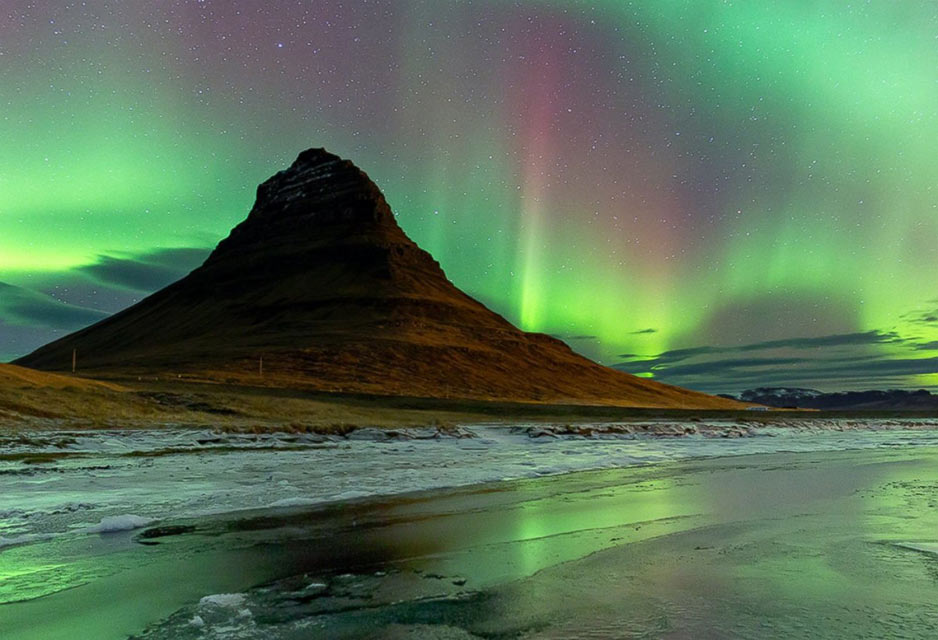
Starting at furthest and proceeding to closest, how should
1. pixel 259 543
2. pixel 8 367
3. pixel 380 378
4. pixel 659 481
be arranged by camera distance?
1. pixel 380 378
2. pixel 8 367
3. pixel 659 481
4. pixel 259 543

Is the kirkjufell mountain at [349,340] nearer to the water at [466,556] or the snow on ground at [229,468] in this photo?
the snow on ground at [229,468]

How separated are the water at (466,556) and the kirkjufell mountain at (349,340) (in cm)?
9336

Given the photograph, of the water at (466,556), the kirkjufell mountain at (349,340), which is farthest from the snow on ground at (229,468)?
the kirkjufell mountain at (349,340)

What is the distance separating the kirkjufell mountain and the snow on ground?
248 feet

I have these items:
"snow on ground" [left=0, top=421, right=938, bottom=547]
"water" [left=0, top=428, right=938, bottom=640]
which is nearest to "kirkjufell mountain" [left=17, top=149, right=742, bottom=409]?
"snow on ground" [left=0, top=421, right=938, bottom=547]

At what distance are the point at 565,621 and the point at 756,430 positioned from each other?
5622cm

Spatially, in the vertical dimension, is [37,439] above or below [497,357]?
below

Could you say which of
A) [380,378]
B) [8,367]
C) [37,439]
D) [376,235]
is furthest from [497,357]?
[37,439]

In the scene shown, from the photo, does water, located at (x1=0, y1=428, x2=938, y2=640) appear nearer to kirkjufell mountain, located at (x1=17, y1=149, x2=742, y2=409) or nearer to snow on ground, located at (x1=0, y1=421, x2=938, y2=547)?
snow on ground, located at (x1=0, y1=421, x2=938, y2=547)

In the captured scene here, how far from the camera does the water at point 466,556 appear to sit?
232 inches

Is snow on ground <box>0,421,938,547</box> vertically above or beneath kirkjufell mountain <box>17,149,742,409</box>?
beneath

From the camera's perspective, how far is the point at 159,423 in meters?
36.6

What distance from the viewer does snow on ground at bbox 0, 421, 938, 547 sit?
1298cm

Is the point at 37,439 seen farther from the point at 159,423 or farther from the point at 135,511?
the point at 135,511
